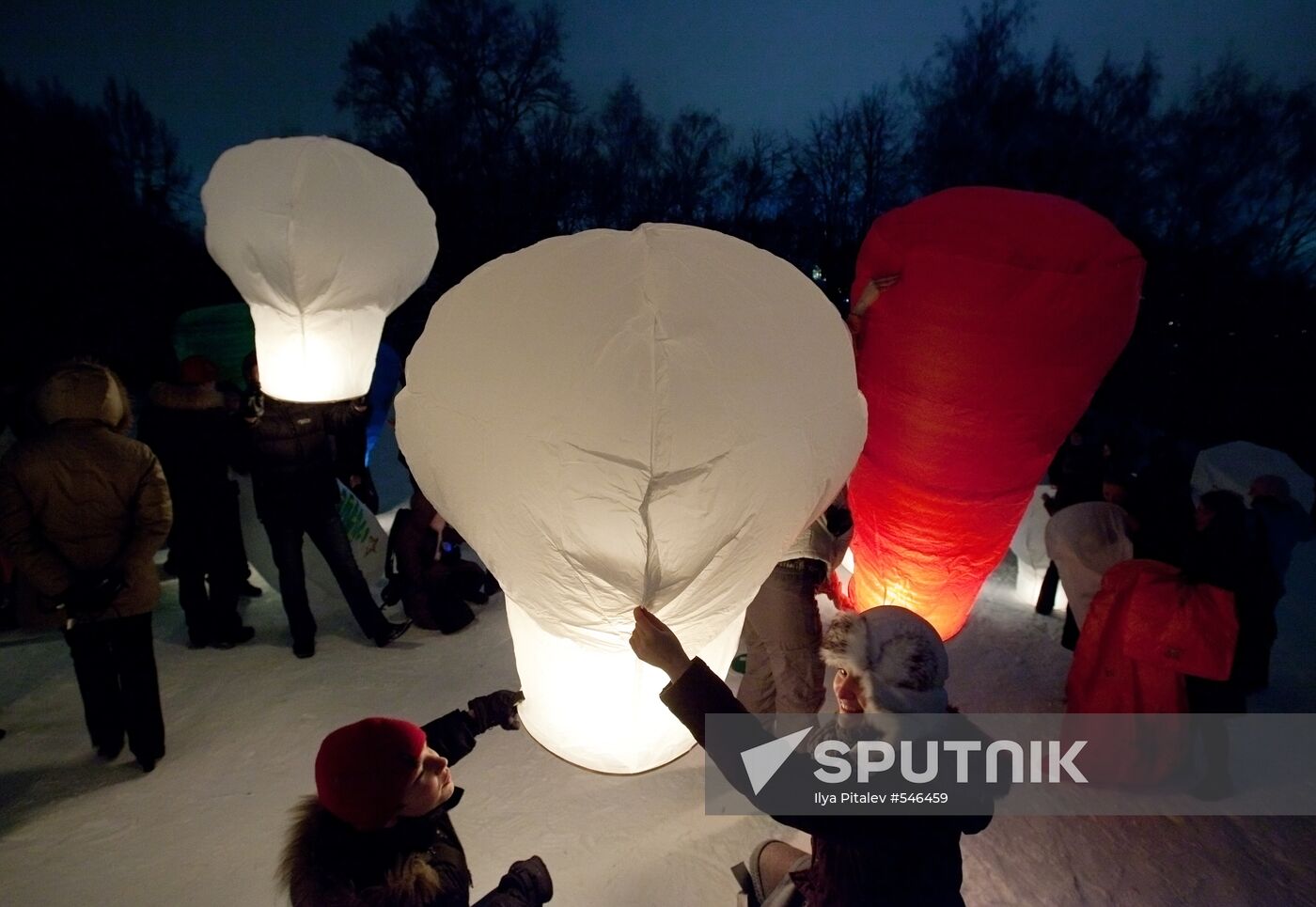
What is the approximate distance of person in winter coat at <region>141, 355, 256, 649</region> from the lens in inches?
136

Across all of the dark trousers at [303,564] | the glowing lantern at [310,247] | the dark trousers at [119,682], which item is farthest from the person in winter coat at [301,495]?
the dark trousers at [119,682]

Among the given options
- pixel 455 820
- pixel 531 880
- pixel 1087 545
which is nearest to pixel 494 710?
pixel 531 880

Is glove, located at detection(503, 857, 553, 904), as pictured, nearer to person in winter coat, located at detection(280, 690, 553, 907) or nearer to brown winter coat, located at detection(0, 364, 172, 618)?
person in winter coat, located at detection(280, 690, 553, 907)

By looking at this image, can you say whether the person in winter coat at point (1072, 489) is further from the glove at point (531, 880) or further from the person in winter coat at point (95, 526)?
the person in winter coat at point (95, 526)

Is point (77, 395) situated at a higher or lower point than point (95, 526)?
higher

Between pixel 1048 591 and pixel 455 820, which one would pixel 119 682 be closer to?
pixel 455 820

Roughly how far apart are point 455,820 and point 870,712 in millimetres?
1811

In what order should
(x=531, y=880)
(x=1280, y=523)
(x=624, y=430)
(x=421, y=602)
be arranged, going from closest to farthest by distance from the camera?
1. (x=624, y=430)
2. (x=531, y=880)
3. (x=1280, y=523)
4. (x=421, y=602)

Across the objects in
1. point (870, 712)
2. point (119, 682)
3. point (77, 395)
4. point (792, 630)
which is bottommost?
point (119, 682)

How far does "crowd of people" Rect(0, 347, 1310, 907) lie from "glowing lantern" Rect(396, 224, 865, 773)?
151 millimetres

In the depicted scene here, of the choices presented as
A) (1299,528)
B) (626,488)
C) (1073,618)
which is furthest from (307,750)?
(1299,528)

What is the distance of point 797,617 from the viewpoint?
2756 mm

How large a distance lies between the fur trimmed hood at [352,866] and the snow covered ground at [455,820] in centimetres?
114

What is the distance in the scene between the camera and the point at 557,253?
1336 mm
